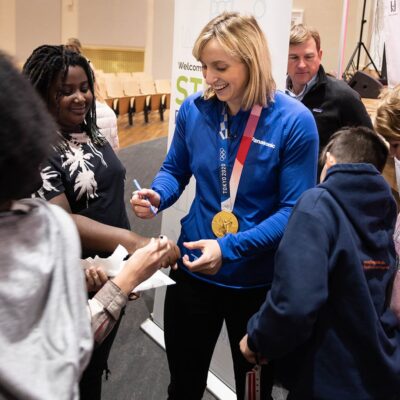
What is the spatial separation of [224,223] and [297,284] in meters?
0.48

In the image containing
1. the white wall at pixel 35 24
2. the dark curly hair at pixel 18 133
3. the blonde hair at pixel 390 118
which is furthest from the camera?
the white wall at pixel 35 24

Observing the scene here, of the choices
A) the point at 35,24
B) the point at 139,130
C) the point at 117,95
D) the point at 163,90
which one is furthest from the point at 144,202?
the point at 35,24

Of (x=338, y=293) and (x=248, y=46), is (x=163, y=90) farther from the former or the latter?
(x=338, y=293)

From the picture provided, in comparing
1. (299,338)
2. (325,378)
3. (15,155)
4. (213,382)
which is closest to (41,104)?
(15,155)

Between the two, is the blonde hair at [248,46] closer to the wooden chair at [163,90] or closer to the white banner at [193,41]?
the white banner at [193,41]

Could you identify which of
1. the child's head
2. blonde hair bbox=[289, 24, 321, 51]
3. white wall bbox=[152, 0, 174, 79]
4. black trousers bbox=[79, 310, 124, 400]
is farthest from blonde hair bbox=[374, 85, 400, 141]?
white wall bbox=[152, 0, 174, 79]

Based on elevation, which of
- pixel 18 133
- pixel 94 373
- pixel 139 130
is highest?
pixel 18 133

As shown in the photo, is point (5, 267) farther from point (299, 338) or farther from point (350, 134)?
point (350, 134)

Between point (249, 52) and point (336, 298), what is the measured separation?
0.74 metres

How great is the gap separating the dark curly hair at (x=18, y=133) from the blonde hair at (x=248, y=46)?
782 millimetres

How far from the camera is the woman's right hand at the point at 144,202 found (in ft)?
4.89

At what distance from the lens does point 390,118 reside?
1.25m

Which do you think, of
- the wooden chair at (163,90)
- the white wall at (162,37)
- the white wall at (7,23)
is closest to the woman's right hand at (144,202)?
the wooden chair at (163,90)

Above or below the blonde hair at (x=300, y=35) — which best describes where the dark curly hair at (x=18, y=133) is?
below
